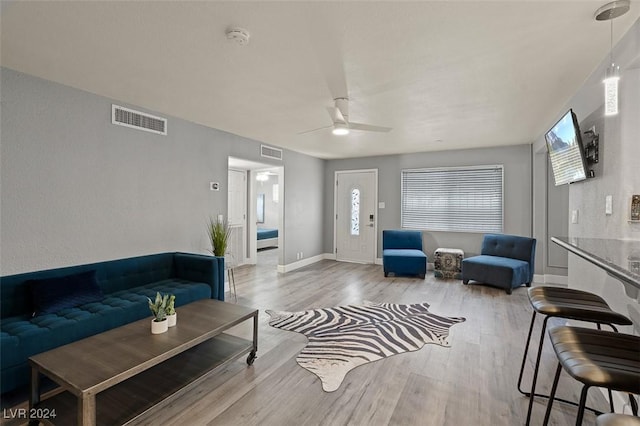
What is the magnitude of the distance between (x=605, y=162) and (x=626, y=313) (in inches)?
43.8

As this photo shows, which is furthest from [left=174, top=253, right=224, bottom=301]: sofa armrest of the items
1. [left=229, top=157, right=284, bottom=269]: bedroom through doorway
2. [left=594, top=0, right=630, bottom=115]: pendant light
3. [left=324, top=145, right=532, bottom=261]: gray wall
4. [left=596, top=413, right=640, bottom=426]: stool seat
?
[left=324, top=145, right=532, bottom=261]: gray wall

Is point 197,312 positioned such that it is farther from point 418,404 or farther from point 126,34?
point 126,34

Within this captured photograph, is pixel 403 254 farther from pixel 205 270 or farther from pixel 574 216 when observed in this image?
pixel 205 270

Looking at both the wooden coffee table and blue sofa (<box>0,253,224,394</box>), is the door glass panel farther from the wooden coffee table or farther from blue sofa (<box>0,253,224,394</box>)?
the wooden coffee table

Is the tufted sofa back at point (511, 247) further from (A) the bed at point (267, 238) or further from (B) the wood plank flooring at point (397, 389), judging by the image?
(A) the bed at point (267, 238)

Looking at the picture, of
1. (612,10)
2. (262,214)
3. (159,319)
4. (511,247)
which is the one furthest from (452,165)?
(262,214)

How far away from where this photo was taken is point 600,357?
3.96 ft

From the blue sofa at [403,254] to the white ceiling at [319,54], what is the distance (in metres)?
2.72

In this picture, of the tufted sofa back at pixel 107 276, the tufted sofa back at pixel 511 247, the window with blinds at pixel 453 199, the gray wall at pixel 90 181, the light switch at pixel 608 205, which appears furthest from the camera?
the window with blinds at pixel 453 199

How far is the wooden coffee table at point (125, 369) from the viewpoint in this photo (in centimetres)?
165

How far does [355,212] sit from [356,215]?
0.08 metres

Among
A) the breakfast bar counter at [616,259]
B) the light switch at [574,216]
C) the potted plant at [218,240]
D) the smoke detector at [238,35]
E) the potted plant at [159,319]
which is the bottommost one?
the potted plant at [159,319]

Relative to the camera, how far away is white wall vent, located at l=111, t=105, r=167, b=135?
11.0 feet

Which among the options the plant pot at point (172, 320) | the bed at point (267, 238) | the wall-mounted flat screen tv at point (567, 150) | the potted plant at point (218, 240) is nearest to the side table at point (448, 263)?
the wall-mounted flat screen tv at point (567, 150)
